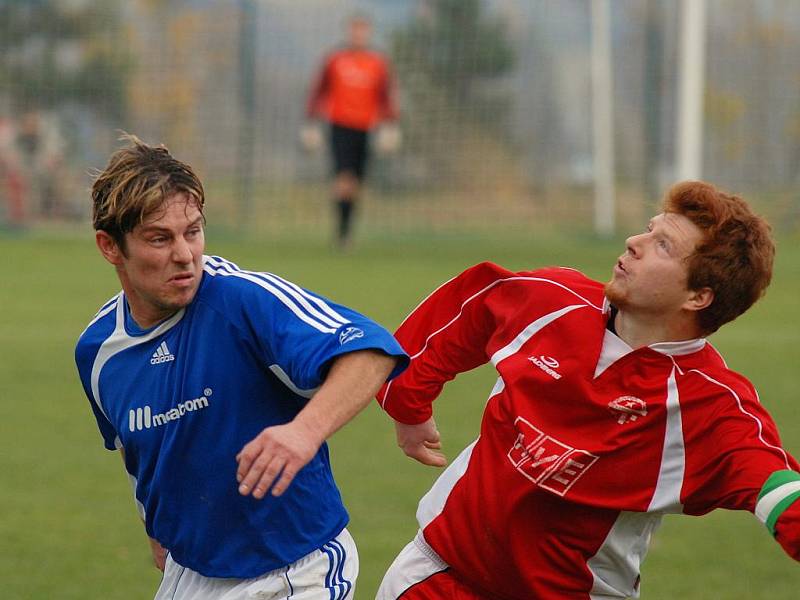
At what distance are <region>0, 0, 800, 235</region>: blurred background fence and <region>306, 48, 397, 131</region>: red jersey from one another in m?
2.43

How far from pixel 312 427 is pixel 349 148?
1385 centimetres

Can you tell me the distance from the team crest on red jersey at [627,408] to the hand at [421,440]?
2.24 feet

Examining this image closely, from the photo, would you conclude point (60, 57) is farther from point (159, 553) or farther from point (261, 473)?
point (261, 473)

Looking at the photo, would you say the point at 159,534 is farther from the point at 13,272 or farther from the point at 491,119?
the point at 491,119

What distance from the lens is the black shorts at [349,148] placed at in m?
16.5

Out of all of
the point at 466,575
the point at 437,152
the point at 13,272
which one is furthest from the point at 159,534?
the point at 437,152

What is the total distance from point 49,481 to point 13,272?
771 cm

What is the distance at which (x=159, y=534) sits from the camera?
348 centimetres

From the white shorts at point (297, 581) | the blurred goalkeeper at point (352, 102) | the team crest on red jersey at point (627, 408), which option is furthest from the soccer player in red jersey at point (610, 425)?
the blurred goalkeeper at point (352, 102)

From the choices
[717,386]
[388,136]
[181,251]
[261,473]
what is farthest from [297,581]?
[388,136]

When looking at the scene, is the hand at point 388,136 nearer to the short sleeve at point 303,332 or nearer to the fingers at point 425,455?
the fingers at point 425,455

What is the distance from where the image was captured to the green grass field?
16.9 feet

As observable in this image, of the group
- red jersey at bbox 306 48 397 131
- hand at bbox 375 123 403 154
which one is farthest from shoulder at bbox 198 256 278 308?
hand at bbox 375 123 403 154

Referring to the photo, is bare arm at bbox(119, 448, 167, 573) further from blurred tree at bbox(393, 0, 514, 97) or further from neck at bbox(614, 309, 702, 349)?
blurred tree at bbox(393, 0, 514, 97)
